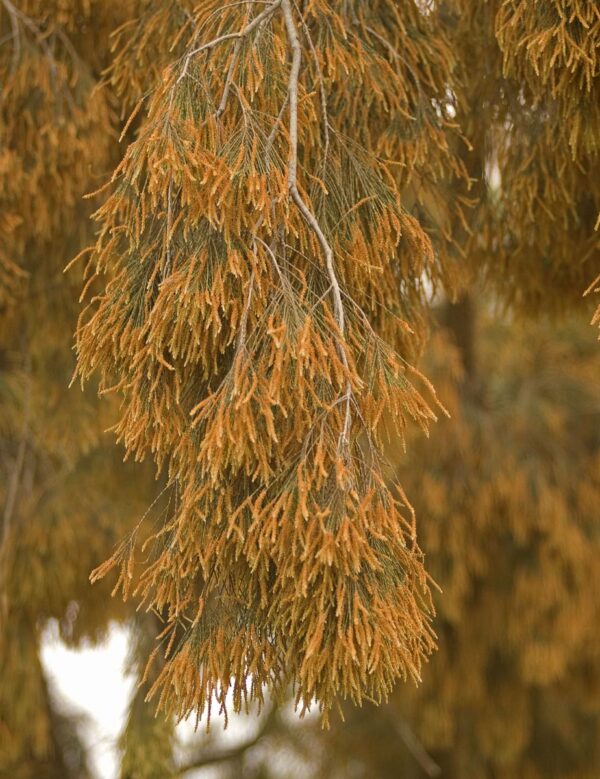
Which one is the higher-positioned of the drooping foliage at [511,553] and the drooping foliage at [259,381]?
the drooping foliage at [259,381]

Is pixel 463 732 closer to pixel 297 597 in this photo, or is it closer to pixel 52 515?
pixel 52 515

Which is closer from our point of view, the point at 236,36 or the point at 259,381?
the point at 259,381

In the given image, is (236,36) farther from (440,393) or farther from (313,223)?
(440,393)

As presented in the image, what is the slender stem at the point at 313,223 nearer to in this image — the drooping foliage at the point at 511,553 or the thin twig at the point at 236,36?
the thin twig at the point at 236,36

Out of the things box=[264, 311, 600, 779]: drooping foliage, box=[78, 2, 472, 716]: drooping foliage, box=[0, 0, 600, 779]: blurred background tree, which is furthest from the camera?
box=[264, 311, 600, 779]: drooping foliage

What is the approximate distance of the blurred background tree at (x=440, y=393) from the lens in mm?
2656

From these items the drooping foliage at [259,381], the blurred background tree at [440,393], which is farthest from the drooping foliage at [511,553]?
the drooping foliage at [259,381]

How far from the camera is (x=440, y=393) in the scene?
522 cm

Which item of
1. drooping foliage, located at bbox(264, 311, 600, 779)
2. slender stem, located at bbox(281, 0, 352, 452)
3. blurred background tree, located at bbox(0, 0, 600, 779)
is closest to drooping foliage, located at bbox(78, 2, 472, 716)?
slender stem, located at bbox(281, 0, 352, 452)

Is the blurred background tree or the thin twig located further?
the blurred background tree

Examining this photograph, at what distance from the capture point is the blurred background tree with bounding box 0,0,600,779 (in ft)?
8.71

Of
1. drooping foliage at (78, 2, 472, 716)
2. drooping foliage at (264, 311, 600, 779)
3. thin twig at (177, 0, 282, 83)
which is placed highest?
thin twig at (177, 0, 282, 83)

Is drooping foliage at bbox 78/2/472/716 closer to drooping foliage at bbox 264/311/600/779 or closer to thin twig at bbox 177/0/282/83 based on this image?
thin twig at bbox 177/0/282/83

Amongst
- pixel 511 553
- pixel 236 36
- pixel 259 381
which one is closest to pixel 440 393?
pixel 511 553
